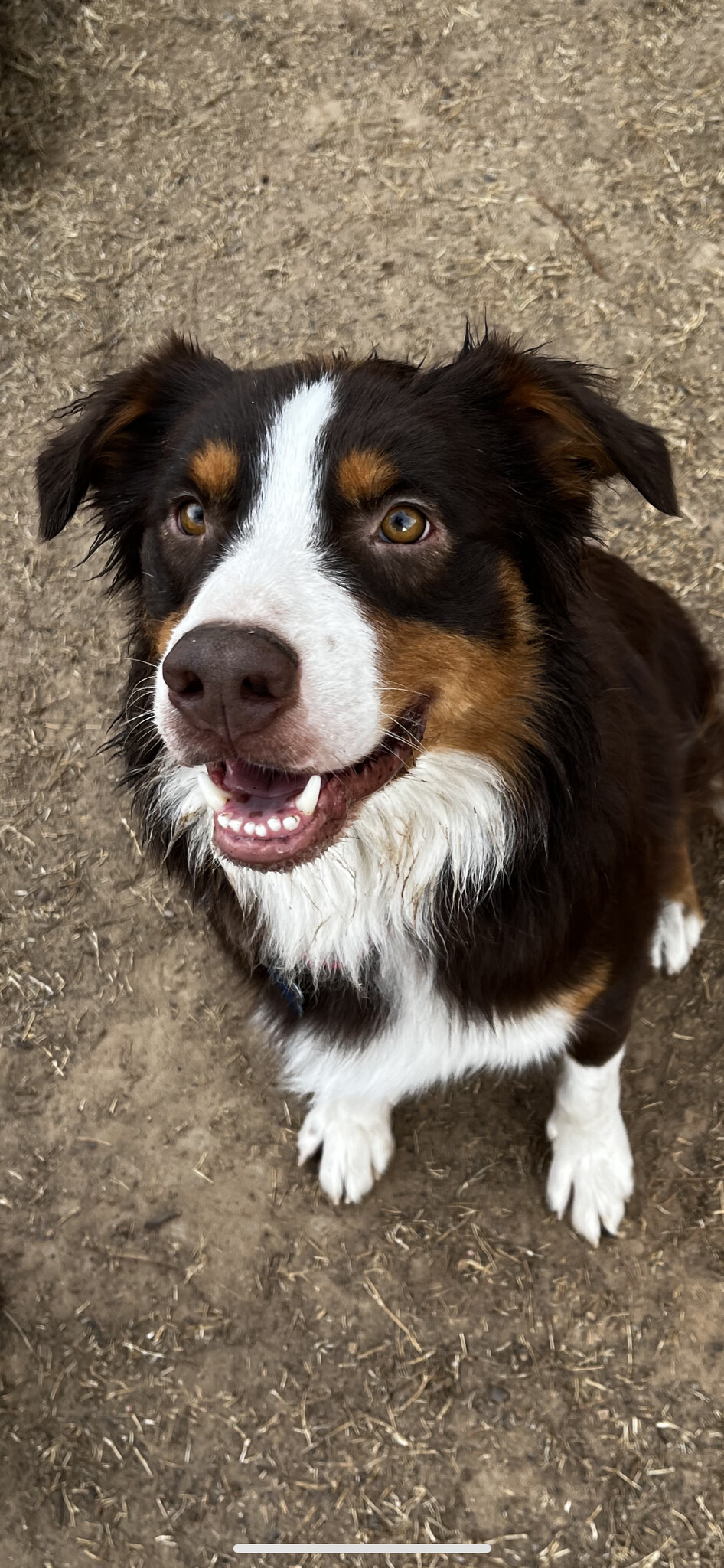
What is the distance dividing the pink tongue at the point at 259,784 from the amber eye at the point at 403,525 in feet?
1.46

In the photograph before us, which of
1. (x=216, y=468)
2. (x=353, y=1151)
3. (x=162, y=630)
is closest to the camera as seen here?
(x=216, y=468)

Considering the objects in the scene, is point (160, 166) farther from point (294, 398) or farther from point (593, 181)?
point (294, 398)

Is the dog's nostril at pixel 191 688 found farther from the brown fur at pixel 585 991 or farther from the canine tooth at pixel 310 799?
the brown fur at pixel 585 991

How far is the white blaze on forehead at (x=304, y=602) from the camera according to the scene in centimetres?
179

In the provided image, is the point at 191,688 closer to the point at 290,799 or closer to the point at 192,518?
the point at 290,799

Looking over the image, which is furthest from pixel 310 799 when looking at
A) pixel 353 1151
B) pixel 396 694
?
pixel 353 1151

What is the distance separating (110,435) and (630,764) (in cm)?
128

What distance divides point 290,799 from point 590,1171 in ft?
5.44

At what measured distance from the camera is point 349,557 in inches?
77.0

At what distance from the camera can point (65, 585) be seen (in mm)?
4141

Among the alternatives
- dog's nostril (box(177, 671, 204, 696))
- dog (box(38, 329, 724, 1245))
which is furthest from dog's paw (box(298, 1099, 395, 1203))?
dog's nostril (box(177, 671, 204, 696))

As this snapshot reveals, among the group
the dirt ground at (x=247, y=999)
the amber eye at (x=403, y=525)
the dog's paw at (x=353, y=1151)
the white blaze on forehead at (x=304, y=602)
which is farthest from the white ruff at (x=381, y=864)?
the dog's paw at (x=353, y=1151)

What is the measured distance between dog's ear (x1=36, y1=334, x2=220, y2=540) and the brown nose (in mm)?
642

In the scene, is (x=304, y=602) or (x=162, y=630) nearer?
(x=304, y=602)
